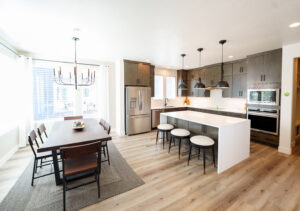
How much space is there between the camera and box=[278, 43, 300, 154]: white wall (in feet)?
10.7

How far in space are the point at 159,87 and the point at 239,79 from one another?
3.19 meters

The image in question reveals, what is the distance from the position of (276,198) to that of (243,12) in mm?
2832

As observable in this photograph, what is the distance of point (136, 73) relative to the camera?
5.05 m

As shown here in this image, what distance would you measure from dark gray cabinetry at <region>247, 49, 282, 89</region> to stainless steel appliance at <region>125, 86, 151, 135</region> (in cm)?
342

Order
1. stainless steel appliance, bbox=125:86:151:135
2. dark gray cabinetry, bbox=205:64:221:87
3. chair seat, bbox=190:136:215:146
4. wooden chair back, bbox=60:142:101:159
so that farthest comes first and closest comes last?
1. dark gray cabinetry, bbox=205:64:221:87
2. stainless steel appliance, bbox=125:86:151:135
3. chair seat, bbox=190:136:215:146
4. wooden chair back, bbox=60:142:101:159

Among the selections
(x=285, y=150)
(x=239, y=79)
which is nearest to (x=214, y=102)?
(x=239, y=79)

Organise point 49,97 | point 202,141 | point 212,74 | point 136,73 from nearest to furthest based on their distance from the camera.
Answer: point 202,141 → point 49,97 → point 136,73 → point 212,74

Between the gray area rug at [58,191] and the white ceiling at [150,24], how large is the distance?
2.77 metres

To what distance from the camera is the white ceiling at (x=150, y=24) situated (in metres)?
1.81

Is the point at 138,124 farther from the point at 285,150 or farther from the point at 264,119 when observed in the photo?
the point at 285,150

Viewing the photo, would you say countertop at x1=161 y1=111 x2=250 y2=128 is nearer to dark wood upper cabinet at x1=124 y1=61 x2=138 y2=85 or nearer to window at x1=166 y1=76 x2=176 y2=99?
dark wood upper cabinet at x1=124 y1=61 x2=138 y2=85

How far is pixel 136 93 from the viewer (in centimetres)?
491

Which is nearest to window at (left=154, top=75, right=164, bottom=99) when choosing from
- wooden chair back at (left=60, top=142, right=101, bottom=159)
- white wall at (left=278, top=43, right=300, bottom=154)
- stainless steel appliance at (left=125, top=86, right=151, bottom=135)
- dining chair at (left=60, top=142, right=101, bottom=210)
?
stainless steel appliance at (left=125, top=86, right=151, bottom=135)

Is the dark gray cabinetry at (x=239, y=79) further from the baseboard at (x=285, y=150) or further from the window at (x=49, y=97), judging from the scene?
the window at (x=49, y=97)
